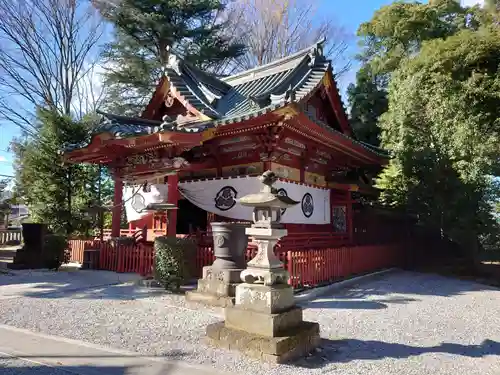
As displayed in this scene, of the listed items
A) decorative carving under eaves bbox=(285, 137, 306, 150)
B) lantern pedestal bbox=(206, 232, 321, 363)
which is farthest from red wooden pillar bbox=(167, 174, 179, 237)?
lantern pedestal bbox=(206, 232, 321, 363)

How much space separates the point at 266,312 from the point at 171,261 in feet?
12.4

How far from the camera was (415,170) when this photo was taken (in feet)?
41.7

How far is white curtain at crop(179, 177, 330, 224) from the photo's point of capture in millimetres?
9688

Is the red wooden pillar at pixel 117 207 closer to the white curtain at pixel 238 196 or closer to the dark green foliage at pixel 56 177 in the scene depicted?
the white curtain at pixel 238 196

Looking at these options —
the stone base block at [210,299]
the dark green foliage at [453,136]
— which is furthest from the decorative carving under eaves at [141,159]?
the dark green foliage at [453,136]

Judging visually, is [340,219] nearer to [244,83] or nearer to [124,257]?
[244,83]

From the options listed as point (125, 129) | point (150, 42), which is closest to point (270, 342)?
point (125, 129)

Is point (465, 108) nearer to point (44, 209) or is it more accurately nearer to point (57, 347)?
point (57, 347)

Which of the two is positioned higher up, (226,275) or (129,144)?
(129,144)

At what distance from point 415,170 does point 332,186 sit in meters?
2.91

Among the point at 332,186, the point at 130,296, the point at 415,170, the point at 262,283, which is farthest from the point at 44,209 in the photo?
the point at 415,170

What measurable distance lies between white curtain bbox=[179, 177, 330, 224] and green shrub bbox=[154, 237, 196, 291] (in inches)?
80.2

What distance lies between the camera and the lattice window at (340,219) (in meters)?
12.9

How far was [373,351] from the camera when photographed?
15.6 feet
